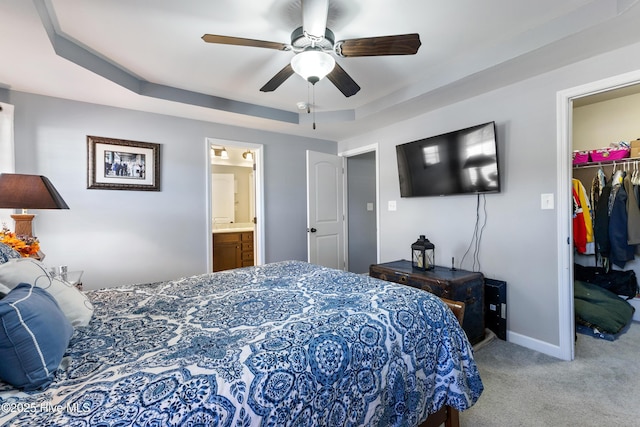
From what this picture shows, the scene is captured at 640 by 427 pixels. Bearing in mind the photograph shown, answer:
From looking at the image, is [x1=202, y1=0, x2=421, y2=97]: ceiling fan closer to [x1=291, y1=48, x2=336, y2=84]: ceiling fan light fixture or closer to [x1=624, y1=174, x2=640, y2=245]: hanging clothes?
[x1=291, y1=48, x2=336, y2=84]: ceiling fan light fixture

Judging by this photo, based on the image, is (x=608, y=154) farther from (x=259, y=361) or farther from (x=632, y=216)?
(x=259, y=361)

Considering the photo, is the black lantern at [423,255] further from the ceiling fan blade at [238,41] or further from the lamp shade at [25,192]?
the lamp shade at [25,192]

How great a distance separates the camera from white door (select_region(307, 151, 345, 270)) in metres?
4.04

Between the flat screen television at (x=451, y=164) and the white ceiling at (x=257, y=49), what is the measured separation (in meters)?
0.40

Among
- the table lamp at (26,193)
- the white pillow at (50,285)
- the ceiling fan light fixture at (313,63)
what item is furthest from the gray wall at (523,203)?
the table lamp at (26,193)

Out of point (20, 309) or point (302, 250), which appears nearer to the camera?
point (20, 309)

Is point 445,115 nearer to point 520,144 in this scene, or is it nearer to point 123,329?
point 520,144

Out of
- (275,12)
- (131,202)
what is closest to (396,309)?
(275,12)

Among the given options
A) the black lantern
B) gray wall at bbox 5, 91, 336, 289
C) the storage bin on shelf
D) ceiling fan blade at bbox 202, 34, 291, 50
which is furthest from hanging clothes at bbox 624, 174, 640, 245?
gray wall at bbox 5, 91, 336, 289

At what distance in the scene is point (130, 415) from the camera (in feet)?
2.29

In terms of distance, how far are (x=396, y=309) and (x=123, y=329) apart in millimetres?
1145

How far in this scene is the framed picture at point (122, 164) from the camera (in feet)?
9.19

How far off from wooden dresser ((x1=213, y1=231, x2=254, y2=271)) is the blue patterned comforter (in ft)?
9.09

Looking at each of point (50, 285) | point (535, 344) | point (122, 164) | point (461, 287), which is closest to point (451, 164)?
point (461, 287)
